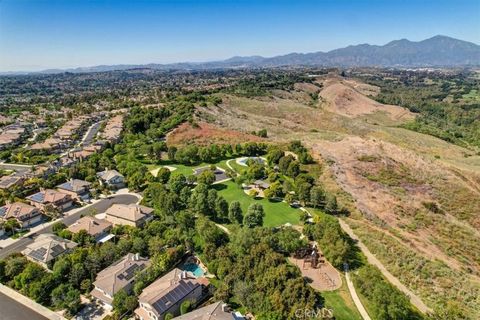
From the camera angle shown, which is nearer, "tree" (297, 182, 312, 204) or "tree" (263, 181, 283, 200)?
"tree" (297, 182, 312, 204)

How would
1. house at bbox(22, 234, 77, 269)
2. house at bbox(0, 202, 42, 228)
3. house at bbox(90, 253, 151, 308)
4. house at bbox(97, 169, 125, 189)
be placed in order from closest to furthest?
house at bbox(90, 253, 151, 308)
house at bbox(22, 234, 77, 269)
house at bbox(0, 202, 42, 228)
house at bbox(97, 169, 125, 189)

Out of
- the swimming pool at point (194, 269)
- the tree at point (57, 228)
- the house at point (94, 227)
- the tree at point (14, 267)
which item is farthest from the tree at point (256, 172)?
the tree at point (14, 267)

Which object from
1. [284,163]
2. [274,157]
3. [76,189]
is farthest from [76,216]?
[274,157]

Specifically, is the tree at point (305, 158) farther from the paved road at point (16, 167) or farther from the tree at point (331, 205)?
the paved road at point (16, 167)

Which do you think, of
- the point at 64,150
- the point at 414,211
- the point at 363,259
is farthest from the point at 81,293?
the point at 64,150

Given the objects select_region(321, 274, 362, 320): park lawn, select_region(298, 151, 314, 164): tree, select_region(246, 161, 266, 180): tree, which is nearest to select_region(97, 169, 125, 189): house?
select_region(246, 161, 266, 180): tree

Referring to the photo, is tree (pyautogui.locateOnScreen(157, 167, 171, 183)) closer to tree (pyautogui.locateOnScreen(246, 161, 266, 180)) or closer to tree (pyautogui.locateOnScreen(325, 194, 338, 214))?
tree (pyautogui.locateOnScreen(246, 161, 266, 180))
